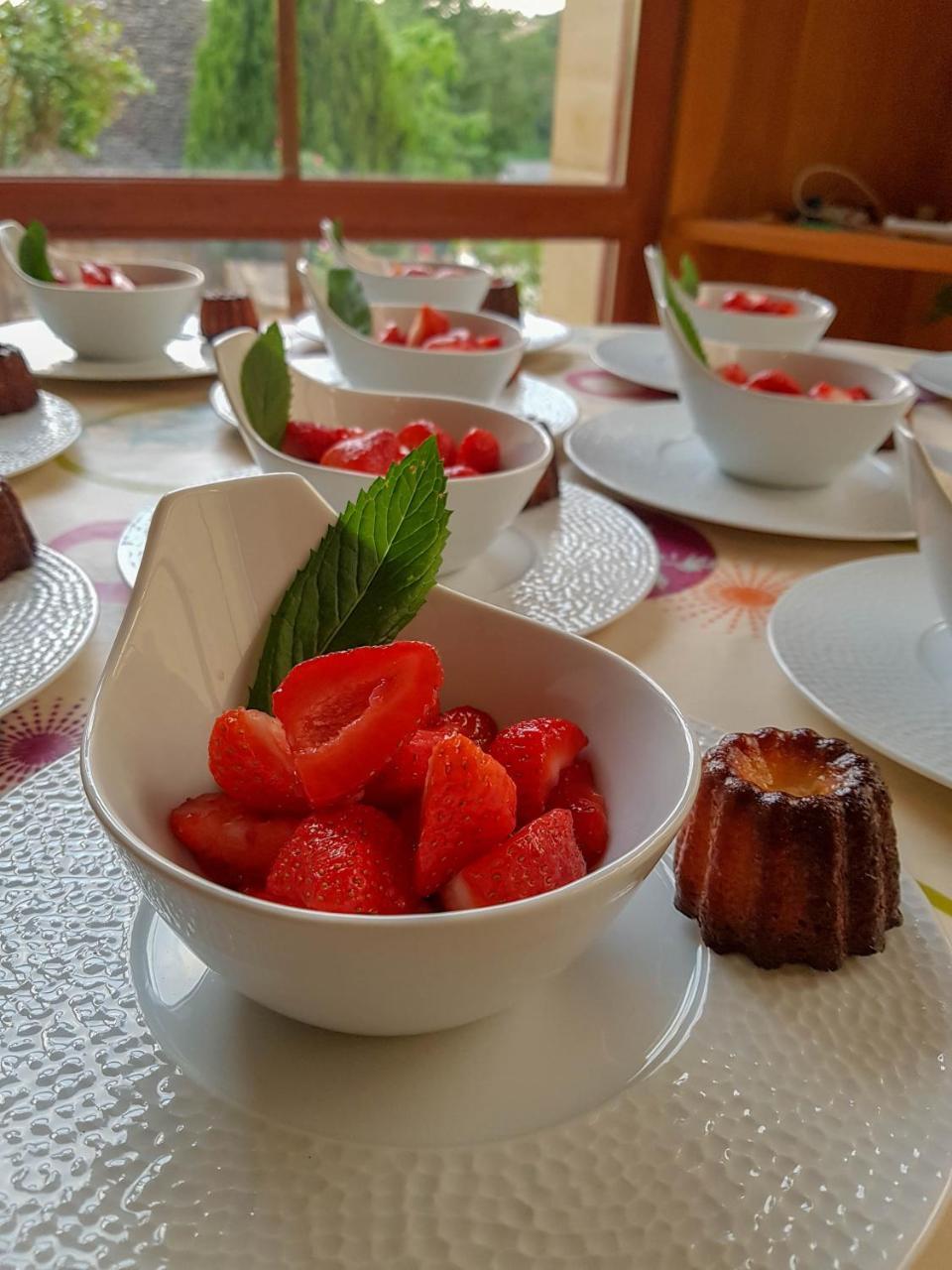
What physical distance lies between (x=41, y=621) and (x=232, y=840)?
0.35 m

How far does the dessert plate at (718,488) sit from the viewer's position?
1.01 m

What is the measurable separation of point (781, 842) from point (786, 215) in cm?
326

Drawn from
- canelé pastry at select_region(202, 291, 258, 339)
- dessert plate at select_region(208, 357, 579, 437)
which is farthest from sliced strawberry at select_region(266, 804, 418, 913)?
canelé pastry at select_region(202, 291, 258, 339)

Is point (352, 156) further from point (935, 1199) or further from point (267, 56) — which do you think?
point (935, 1199)

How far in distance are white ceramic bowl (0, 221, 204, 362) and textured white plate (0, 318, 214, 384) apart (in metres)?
0.02

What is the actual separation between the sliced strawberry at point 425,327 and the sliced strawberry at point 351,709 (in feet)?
2.92

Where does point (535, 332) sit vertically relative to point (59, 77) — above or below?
below

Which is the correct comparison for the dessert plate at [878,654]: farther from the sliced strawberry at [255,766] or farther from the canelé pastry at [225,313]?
the canelé pastry at [225,313]

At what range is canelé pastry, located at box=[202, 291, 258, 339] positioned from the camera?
1478mm

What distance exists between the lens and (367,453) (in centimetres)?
84

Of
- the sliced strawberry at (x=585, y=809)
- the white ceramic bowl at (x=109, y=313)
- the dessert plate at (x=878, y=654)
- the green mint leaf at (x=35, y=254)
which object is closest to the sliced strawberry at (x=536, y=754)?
the sliced strawberry at (x=585, y=809)

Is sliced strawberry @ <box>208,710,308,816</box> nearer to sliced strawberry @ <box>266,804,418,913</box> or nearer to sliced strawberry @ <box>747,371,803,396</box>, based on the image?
sliced strawberry @ <box>266,804,418,913</box>

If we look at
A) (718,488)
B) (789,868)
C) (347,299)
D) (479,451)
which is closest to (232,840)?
(789,868)

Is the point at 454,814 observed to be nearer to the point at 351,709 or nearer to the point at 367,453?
the point at 351,709
